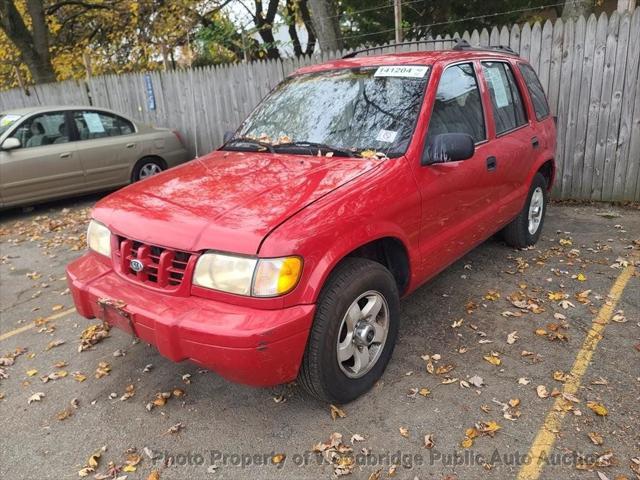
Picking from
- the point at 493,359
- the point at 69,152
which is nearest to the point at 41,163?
the point at 69,152

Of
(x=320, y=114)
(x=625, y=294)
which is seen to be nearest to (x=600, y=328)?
(x=625, y=294)

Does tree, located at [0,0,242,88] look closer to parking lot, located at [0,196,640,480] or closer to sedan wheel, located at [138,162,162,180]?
sedan wheel, located at [138,162,162,180]

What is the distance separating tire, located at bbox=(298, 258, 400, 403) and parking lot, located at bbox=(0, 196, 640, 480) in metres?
0.17

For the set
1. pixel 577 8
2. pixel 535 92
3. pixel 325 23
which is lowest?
pixel 535 92

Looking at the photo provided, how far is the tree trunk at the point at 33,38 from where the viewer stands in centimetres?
1388

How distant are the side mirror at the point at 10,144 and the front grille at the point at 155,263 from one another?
5476 millimetres

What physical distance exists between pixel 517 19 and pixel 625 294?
10.7m

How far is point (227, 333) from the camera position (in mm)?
2420

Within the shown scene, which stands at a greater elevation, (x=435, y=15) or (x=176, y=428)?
(x=435, y=15)

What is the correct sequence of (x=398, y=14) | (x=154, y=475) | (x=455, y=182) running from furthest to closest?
1. (x=398, y=14)
2. (x=455, y=182)
3. (x=154, y=475)

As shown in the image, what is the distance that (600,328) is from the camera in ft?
12.1

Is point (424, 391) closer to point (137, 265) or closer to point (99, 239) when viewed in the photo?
point (137, 265)

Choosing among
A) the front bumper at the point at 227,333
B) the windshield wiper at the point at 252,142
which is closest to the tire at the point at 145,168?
the windshield wiper at the point at 252,142

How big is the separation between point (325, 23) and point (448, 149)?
6.28 metres
